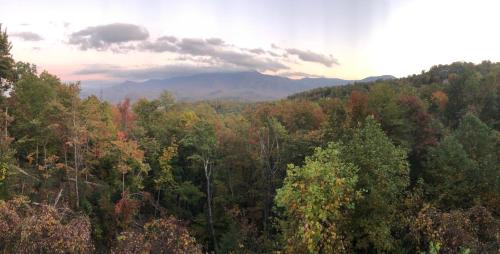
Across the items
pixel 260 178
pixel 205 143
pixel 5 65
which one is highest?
pixel 5 65

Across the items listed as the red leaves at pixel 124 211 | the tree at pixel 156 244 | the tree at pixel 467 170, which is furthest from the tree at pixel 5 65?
the tree at pixel 467 170

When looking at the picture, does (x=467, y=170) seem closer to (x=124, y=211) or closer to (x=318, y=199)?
(x=318, y=199)

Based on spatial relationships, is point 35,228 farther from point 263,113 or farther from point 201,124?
point 263,113

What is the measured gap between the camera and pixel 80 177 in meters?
33.5

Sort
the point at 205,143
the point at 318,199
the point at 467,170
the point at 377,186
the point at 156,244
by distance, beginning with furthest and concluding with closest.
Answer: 1. the point at 205,143
2. the point at 467,170
3. the point at 377,186
4. the point at 318,199
5. the point at 156,244

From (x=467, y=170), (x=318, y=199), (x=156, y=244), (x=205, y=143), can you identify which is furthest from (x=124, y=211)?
(x=467, y=170)

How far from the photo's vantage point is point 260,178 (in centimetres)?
3691

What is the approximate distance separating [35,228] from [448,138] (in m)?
24.3

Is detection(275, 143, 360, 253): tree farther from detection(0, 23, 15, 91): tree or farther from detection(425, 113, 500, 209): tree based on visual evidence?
Answer: detection(0, 23, 15, 91): tree

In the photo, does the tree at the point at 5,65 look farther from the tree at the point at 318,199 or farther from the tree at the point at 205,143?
the tree at the point at 318,199

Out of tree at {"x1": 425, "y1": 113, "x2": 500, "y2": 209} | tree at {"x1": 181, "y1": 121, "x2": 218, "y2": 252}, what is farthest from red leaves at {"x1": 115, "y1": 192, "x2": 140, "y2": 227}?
tree at {"x1": 425, "y1": 113, "x2": 500, "y2": 209}

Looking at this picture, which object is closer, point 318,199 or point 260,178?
point 318,199

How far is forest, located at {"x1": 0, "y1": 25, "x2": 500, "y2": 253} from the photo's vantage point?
17.8 meters

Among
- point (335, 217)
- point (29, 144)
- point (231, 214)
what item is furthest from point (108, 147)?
point (335, 217)
